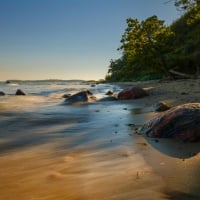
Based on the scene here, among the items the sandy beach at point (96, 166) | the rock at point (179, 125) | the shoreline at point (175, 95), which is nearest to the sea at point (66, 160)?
the sandy beach at point (96, 166)

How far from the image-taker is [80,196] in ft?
10.3

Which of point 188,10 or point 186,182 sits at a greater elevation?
point 188,10

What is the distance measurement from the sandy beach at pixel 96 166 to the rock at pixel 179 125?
199 millimetres

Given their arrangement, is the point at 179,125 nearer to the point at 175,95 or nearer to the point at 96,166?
the point at 96,166

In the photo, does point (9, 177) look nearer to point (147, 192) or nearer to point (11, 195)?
point (11, 195)

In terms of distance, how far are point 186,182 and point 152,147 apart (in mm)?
1691

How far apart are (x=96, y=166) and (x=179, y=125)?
6.93 ft

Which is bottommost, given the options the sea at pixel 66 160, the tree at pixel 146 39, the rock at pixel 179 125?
the sea at pixel 66 160

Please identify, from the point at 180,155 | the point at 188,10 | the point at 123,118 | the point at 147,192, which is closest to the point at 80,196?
the point at 147,192

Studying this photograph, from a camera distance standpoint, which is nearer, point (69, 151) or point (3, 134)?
point (69, 151)

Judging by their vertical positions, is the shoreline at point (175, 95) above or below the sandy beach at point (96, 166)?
above

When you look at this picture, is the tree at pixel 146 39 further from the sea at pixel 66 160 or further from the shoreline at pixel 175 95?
the sea at pixel 66 160

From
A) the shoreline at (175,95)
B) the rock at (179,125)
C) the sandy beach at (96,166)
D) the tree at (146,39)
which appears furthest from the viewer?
the tree at (146,39)

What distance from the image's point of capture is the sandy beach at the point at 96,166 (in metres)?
3.23
